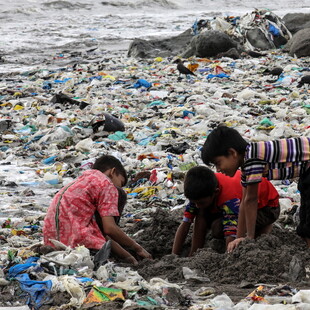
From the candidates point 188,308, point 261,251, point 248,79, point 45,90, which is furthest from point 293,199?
point 45,90

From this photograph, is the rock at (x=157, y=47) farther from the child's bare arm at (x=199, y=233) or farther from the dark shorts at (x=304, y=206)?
the dark shorts at (x=304, y=206)

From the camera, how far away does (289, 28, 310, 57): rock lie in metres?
14.3

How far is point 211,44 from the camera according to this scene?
14.9 m

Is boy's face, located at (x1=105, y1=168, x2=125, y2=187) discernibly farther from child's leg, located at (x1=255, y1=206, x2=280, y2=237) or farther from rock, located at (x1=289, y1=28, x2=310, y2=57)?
rock, located at (x1=289, y1=28, x2=310, y2=57)

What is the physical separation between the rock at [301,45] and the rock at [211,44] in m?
1.44

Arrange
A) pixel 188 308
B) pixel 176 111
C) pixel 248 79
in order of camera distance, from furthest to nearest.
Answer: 1. pixel 248 79
2. pixel 176 111
3. pixel 188 308

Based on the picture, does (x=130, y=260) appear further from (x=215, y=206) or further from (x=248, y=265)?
(x=248, y=265)

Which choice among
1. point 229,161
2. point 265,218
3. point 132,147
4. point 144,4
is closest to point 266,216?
point 265,218

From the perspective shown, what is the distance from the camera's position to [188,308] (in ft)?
9.25

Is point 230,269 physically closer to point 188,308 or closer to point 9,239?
point 188,308

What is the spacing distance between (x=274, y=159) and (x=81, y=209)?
1283 mm

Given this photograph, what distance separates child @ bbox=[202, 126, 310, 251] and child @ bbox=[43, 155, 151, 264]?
70cm

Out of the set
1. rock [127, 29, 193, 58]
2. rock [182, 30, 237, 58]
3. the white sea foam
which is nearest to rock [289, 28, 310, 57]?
rock [182, 30, 237, 58]

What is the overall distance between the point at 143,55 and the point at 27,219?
11.5m
